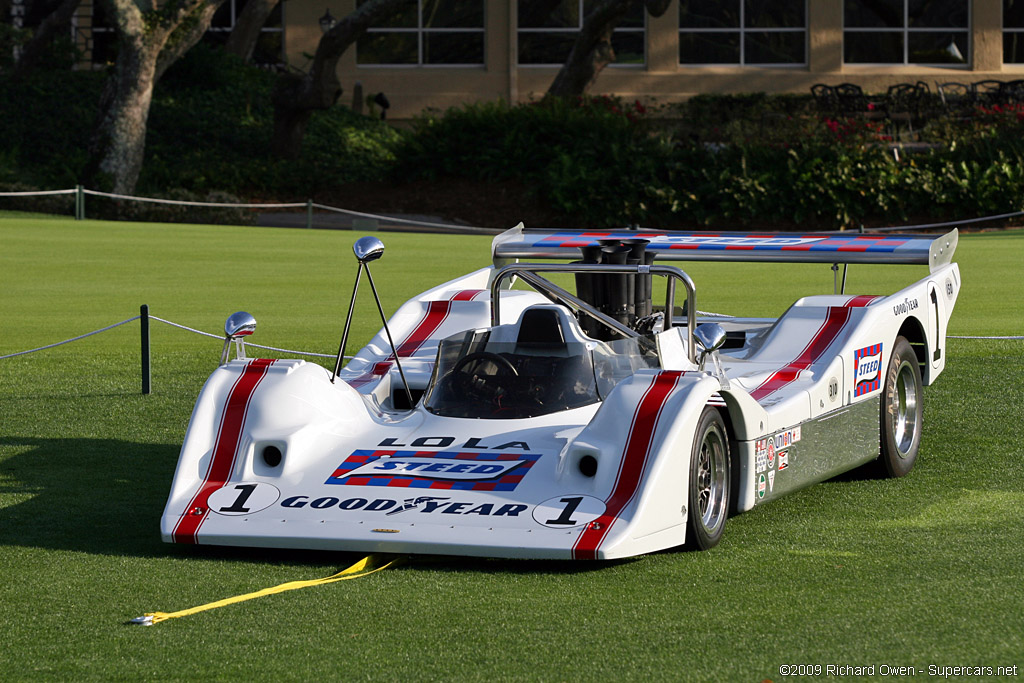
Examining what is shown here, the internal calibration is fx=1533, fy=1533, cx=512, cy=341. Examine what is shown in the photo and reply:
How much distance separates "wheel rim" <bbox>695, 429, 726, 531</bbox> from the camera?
654 cm

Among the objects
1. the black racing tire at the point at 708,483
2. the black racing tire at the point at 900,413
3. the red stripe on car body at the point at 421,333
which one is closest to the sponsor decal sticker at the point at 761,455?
the black racing tire at the point at 708,483

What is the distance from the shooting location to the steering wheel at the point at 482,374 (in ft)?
23.8

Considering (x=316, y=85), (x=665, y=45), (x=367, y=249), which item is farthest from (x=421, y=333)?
(x=665, y=45)

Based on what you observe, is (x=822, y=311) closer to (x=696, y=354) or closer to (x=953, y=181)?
(x=696, y=354)

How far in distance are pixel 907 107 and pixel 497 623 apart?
98.0 feet

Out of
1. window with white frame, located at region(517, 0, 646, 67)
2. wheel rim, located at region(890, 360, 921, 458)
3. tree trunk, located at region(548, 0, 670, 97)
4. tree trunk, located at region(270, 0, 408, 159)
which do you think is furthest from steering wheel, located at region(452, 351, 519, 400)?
window with white frame, located at region(517, 0, 646, 67)

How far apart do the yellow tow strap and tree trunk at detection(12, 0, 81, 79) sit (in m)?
29.7

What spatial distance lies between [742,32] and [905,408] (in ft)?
103

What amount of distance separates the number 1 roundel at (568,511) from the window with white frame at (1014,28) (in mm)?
36217

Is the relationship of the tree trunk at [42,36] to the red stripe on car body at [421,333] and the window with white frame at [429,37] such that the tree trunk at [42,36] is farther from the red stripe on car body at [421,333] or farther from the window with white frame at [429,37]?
the red stripe on car body at [421,333]

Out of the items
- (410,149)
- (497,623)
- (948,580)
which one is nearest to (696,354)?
(948,580)

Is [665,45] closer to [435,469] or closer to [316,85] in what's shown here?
[316,85]

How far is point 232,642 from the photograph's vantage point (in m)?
5.05

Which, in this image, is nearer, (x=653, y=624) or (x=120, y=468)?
(x=653, y=624)
